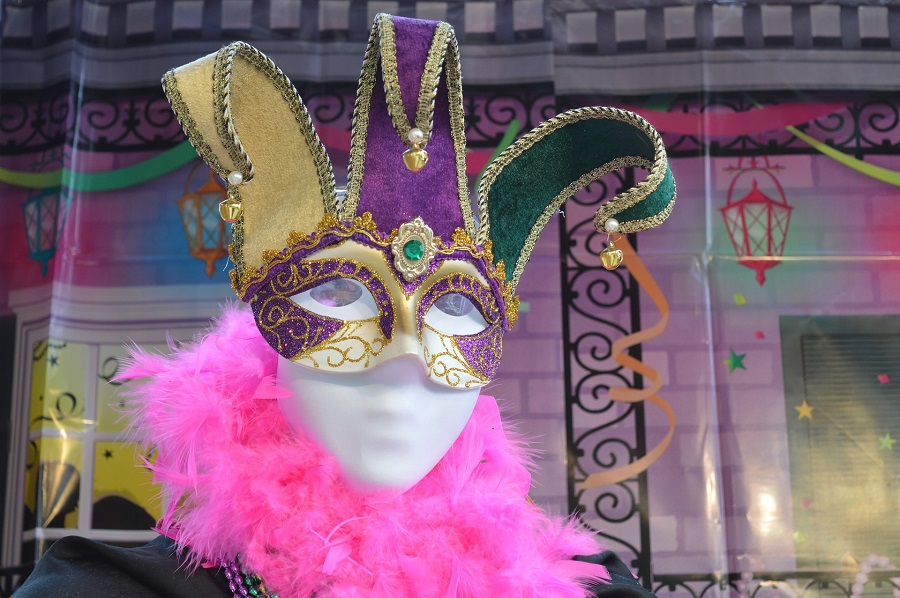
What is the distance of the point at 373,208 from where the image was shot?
1.23m

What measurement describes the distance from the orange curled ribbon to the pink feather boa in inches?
37.5

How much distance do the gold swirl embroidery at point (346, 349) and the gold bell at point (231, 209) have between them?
0.20m

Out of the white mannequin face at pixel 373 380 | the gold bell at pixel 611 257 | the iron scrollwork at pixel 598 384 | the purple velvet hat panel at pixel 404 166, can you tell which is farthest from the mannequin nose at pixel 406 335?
the iron scrollwork at pixel 598 384

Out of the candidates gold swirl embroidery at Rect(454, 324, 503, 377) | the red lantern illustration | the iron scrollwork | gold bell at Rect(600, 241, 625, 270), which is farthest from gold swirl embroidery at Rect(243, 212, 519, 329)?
the red lantern illustration

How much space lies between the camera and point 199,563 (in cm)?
117

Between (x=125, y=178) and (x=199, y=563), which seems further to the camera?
(x=125, y=178)

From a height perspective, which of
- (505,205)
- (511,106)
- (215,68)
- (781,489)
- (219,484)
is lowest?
(781,489)

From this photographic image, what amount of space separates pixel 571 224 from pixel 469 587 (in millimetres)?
1377

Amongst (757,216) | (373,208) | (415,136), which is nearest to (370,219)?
(373,208)

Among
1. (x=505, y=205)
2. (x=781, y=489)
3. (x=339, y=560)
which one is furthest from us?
(x=781, y=489)

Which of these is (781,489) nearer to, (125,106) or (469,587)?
(469,587)

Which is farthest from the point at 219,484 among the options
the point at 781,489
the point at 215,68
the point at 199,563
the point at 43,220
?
the point at 781,489

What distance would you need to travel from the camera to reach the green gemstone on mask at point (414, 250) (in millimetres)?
1198

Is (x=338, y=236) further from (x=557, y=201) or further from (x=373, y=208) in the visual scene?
(x=557, y=201)
